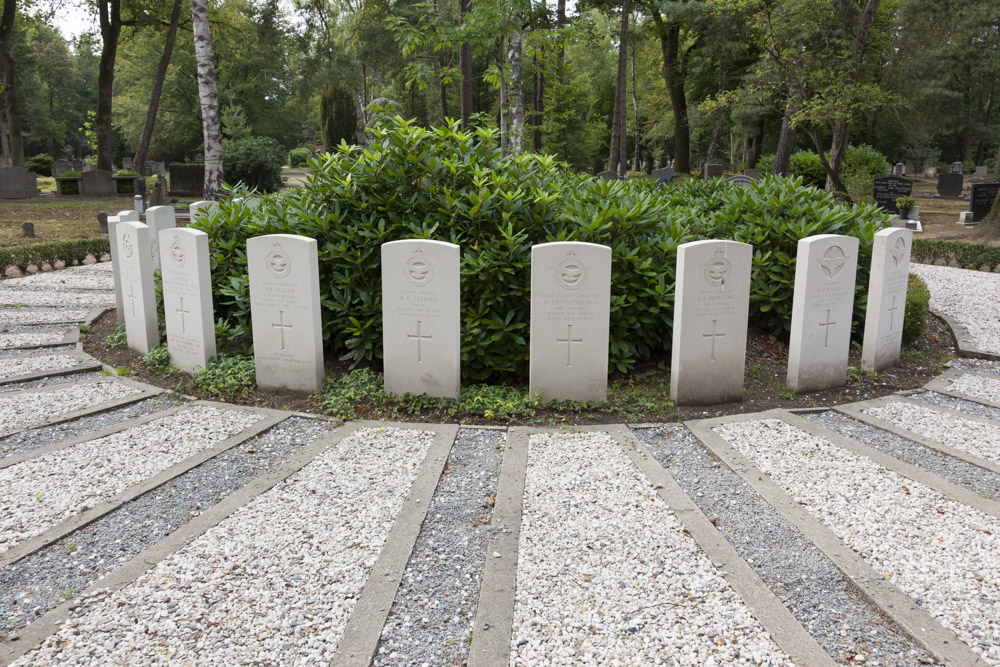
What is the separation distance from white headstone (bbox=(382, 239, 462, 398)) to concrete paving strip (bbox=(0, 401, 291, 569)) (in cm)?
94

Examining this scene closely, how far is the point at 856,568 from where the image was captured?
2.95 m

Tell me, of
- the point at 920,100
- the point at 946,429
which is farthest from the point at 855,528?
the point at 920,100

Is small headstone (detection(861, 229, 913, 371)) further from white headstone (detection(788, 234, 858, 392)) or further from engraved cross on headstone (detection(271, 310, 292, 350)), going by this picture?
engraved cross on headstone (detection(271, 310, 292, 350))

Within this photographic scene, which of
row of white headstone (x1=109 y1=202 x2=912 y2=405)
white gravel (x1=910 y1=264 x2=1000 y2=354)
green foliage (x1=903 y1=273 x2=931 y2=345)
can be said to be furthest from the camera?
white gravel (x1=910 y1=264 x2=1000 y2=354)

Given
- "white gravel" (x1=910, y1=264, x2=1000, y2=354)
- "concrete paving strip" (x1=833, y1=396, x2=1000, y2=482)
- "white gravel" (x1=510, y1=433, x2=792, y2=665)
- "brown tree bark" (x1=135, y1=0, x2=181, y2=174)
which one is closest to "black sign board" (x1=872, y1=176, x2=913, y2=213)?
"white gravel" (x1=910, y1=264, x2=1000, y2=354)

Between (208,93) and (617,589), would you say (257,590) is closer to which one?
(617,589)

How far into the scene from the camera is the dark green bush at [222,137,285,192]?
68.3 feet

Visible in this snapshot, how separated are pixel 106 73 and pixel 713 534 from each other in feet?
87.6

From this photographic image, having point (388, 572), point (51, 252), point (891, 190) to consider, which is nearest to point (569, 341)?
point (388, 572)

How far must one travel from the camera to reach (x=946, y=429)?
465 centimetres

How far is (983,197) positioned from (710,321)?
1654 cm

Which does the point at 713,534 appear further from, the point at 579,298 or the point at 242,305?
the point at 242,305

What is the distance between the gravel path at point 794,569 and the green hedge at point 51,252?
11.9m

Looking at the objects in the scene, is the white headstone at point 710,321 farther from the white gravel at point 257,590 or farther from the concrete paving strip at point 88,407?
the concrete paving strip at point 88,407
